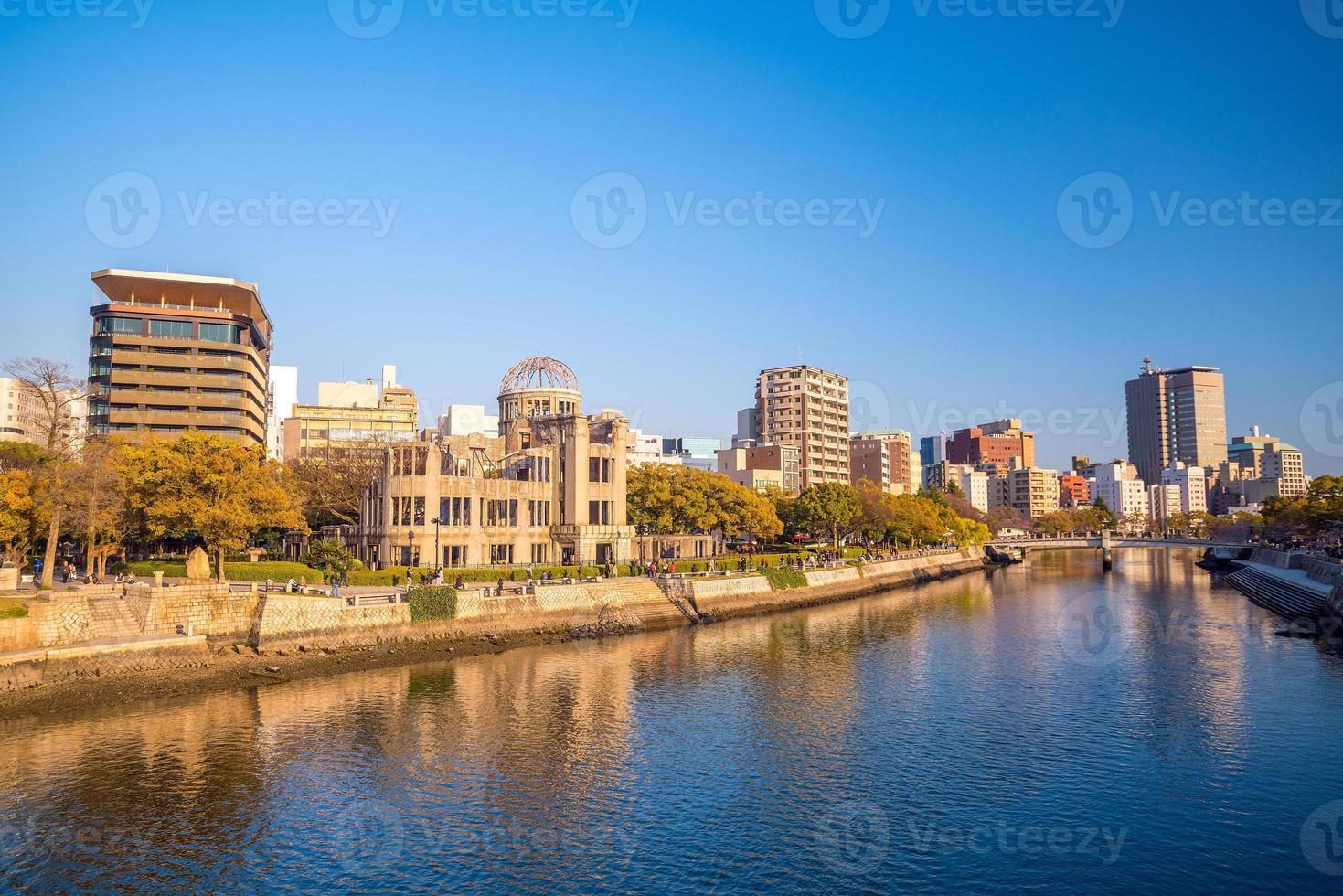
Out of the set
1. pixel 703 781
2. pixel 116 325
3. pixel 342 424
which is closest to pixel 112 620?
pixel 703 781

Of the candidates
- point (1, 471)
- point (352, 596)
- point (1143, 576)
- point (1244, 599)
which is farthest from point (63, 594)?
point (1143, 576)

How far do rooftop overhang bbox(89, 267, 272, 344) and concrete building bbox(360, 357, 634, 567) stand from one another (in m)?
47.4

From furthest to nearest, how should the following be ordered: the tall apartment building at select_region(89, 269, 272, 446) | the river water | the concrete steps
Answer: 1. the tall apartment building at select_region(89, 269, 272, 446)
2. the concrete steps
3. the river water

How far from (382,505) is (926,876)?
211 ft

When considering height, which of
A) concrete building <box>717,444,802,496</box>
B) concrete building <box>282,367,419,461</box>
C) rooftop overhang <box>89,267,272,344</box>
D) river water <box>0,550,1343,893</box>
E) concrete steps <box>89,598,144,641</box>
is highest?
rooftop overhang <box>89,267,272,344</box>

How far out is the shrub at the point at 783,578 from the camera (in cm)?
9594

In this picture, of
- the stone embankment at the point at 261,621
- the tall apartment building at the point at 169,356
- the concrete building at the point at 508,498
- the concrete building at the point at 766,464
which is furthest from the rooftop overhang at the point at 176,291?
the concrete building at the point at 766,464

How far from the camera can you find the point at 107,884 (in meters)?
26.3

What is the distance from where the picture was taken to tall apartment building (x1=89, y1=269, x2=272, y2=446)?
118 meters

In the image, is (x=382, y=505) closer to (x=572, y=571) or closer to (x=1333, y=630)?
(x=572, y=571)

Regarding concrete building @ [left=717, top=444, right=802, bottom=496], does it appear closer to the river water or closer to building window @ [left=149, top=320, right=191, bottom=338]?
building window @ [left=149, top=320, right=191, bottom=338]

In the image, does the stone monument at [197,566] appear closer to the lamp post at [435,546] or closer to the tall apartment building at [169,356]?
the lamp post at [435,546]

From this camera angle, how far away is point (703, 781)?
118 ft

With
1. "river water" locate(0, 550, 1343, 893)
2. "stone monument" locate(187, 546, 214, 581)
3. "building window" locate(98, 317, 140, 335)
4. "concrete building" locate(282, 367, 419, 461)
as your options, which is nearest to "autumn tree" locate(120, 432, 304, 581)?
"stone monument" locate(187, 546, 214, 581)
